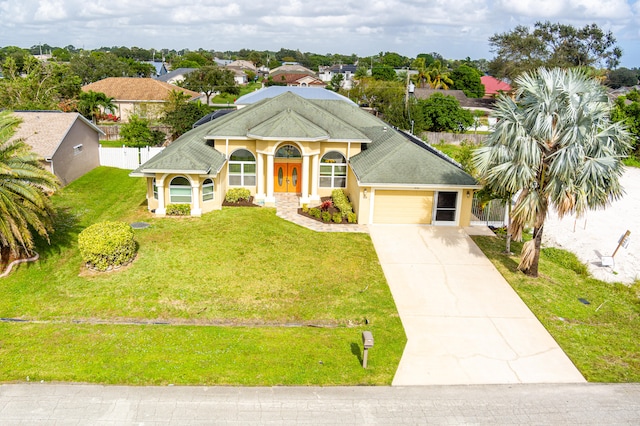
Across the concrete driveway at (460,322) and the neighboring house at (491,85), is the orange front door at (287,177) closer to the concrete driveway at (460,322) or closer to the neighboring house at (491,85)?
the concrete driveway at (460,322)

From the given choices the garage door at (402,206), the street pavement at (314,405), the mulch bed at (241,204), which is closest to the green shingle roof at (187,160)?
the mulch bed at (241,204)

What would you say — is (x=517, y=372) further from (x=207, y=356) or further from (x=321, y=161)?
(x=321, y=161)

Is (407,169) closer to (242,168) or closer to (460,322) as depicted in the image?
(242,168)

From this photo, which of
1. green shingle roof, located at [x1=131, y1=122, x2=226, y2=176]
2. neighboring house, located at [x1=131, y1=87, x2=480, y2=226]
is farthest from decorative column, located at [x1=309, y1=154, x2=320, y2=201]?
green shingle roof, located at [x1=131, y1=122, x2=226, y2=176]

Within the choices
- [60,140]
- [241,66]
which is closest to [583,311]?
[60,140]

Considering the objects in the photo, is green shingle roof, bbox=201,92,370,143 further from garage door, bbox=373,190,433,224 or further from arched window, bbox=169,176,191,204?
garage door, bbox=373,190,433,224
